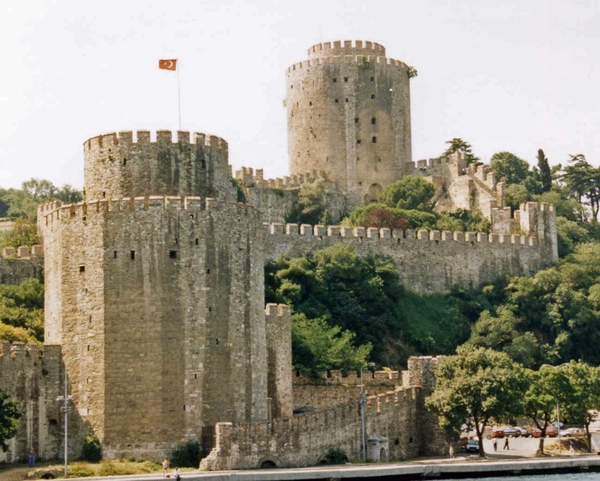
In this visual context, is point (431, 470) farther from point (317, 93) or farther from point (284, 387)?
point (317, 93)

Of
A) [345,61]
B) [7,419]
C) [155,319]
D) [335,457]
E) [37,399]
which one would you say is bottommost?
[335,457]

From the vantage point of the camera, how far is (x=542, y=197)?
96.2m

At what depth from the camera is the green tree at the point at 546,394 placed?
5862 centimetres

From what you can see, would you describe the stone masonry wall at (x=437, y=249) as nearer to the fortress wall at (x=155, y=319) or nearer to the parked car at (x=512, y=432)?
the parked car at (x=512, y=432)

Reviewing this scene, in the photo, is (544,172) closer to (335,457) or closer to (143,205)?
(335,457)

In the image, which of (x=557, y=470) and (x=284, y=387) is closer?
(x=557, y=470)

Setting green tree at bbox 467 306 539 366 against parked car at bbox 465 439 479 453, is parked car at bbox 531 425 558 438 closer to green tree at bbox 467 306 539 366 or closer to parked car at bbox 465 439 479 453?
parked car at bbox 465 439 479 453

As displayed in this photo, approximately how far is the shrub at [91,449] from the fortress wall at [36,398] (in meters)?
0.27

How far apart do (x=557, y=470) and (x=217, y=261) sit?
1277 centimetres

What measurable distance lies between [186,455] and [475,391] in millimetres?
10279

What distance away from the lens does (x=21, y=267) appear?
62562mm

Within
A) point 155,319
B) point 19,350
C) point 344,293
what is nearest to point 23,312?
point 19,350

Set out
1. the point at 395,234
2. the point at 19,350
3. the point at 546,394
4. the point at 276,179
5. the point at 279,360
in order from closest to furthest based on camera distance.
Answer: the point at 19,350
the point at 279,360
the point at 546,394
the point at 395,234
the point at 276,179

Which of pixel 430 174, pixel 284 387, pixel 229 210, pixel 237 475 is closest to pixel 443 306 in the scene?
pixel 430 174
